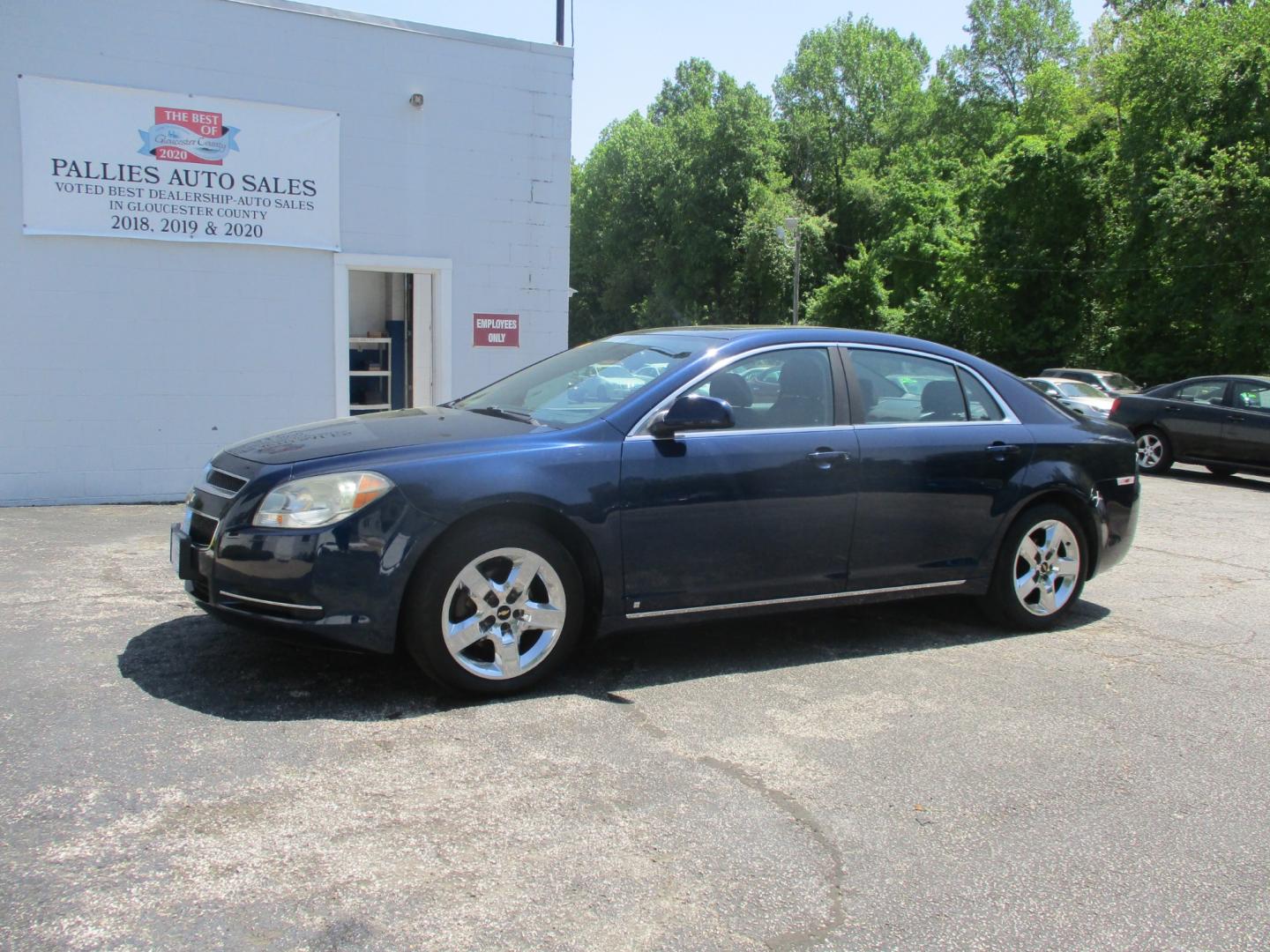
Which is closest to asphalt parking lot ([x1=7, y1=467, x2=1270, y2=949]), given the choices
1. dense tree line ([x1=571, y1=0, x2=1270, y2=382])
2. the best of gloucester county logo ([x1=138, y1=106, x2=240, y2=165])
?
the best of gloucester county logo ([x1=138, y1=106, x2=240, y2=165])

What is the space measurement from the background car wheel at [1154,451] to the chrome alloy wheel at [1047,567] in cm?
1016

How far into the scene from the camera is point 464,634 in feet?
13.9

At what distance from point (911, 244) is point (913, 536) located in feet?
155

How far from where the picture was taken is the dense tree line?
30219 mm

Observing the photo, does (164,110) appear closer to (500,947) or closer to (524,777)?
(524,777)

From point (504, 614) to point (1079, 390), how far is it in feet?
73.6

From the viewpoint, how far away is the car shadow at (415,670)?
4258 mm

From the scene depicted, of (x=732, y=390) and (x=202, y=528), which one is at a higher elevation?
(x=732, y=390)

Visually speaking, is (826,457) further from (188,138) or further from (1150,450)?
(1150,450)

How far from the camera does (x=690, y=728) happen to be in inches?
164

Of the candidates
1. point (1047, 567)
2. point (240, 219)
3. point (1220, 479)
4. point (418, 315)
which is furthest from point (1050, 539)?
point (1220, 479)

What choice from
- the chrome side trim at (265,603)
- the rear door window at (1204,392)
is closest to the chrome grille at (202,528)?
the chrome side trim at (265,603)

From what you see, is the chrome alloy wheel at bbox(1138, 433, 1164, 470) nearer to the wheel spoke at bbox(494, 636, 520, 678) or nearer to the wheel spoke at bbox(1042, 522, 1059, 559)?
the wheel spoke at bbox(1042, 522, 1059, 559)

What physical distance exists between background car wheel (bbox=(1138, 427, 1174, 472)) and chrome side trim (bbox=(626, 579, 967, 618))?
35.8 ft
